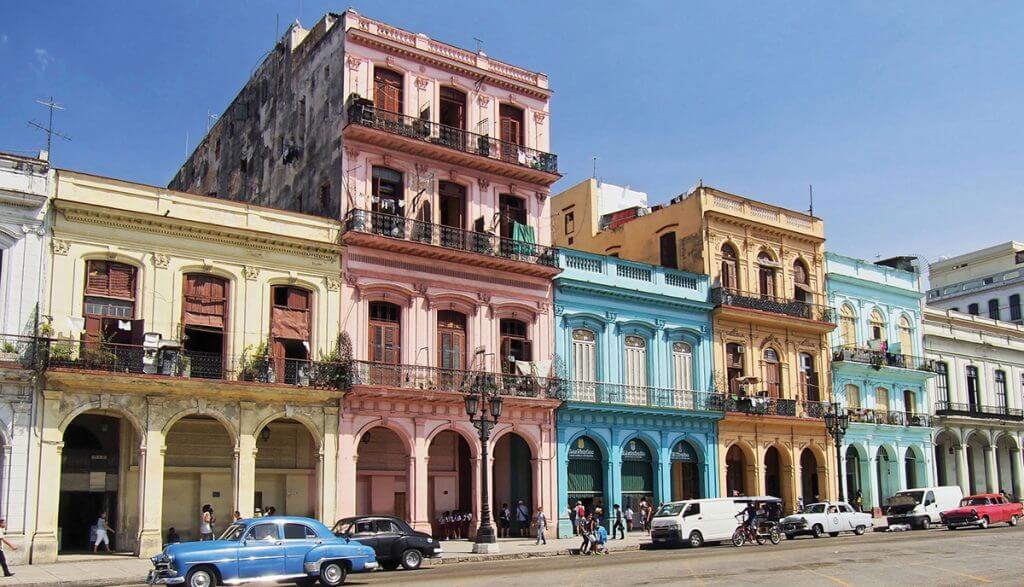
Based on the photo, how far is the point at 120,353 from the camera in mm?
27594

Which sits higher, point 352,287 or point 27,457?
point 352,287

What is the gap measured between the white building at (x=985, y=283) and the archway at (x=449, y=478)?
44.3 m

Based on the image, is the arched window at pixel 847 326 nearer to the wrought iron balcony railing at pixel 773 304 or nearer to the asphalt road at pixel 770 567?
the wrought iron balcony railing at pixel 773 304

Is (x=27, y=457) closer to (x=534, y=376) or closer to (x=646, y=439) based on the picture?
(x=534, y=376)

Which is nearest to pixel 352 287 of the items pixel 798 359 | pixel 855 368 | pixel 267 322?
pixel 267 322

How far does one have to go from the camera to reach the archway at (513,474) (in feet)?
119

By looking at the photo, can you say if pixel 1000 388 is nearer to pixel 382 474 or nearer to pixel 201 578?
pixel 382 474

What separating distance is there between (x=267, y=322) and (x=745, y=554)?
48.4ft

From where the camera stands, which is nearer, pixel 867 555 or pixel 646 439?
pixel 867 555

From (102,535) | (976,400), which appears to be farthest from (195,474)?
(976,400)

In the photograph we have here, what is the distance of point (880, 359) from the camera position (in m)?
47.2

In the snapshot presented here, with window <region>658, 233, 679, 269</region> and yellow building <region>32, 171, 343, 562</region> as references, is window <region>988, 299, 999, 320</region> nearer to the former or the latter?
window <region>658, 233, 679, 269</region>

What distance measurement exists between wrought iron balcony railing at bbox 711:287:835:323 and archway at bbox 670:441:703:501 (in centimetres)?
596

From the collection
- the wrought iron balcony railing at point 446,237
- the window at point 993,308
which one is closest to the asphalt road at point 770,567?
the wrought iron balcony railing at point 446,237
